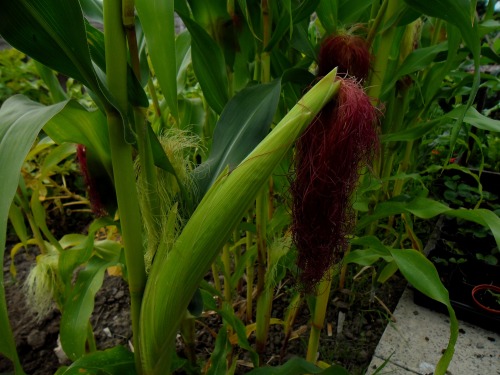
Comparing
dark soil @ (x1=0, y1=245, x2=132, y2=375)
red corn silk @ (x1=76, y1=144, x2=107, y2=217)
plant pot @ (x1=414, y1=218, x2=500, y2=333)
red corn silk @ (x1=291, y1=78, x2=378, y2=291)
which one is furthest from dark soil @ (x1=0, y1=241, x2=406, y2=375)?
red corn silk @ (x1=291, y1=78, x2=378, y2=291)

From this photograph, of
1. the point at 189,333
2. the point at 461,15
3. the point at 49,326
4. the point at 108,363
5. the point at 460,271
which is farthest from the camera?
the point at 460,271

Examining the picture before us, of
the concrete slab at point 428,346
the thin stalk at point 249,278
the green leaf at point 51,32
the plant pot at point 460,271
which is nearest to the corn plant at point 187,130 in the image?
the green leaf at point 51,32

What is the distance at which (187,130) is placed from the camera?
58 cm

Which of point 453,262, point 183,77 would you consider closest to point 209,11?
point 183,77

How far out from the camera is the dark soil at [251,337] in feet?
3.35

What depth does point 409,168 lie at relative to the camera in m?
1.37

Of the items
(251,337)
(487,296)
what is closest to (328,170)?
(251,337)

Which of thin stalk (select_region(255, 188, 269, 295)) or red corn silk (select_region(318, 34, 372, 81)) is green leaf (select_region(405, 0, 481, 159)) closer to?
red corn silk (select_region(318, 34, 372, 81))

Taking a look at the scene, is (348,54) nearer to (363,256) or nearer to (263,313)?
(363,256)

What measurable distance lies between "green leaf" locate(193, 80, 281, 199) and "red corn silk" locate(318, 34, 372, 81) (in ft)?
0.36

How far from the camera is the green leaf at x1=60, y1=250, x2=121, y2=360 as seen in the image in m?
0.64

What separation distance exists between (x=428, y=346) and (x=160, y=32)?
1094 millimetres

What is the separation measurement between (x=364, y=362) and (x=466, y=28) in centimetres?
89

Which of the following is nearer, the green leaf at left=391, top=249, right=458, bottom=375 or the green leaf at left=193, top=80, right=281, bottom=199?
the green leaf at left=193, top=80, right=281, bottom=199
